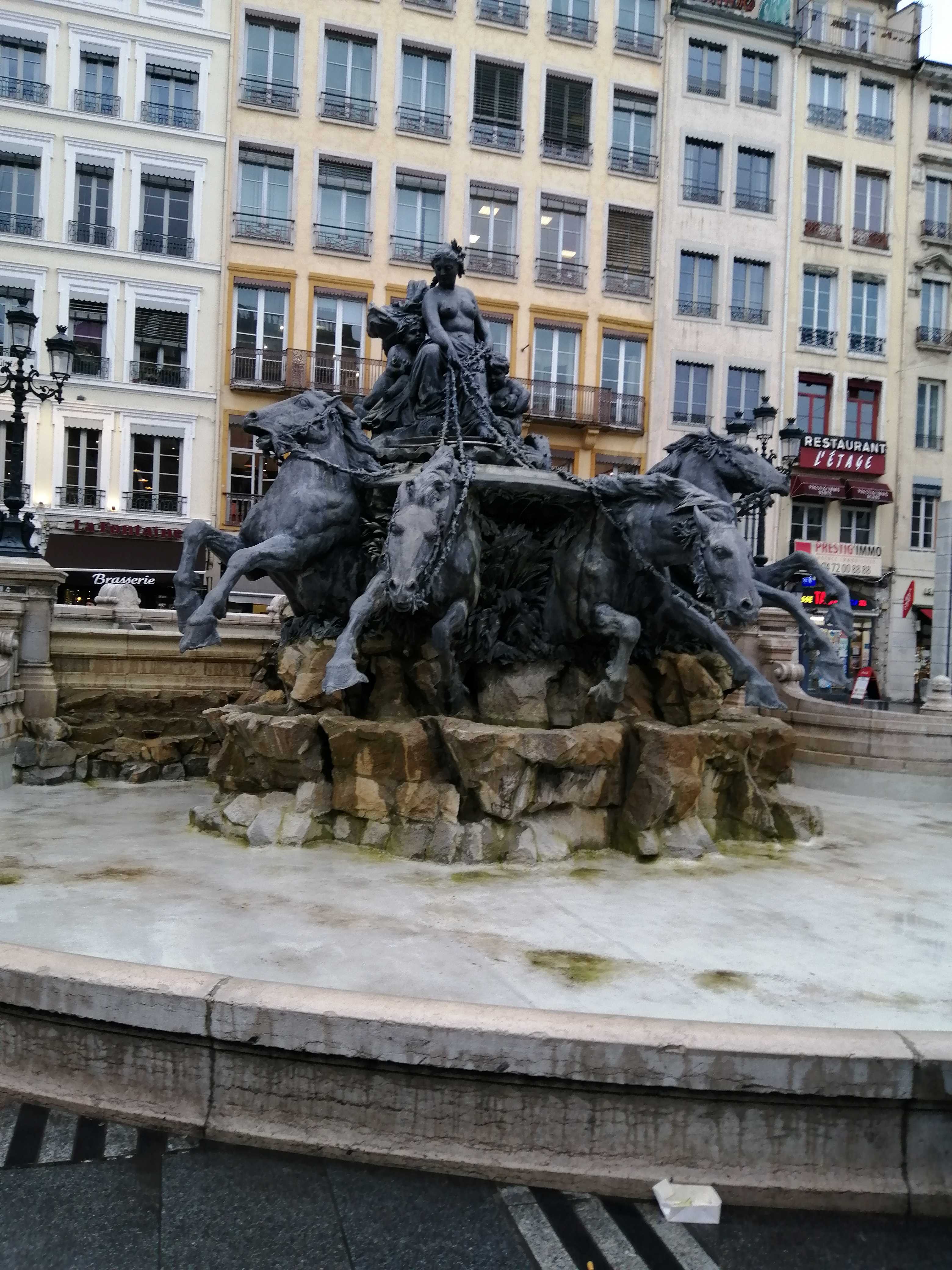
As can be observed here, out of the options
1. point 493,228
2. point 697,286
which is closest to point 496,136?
point 493,228

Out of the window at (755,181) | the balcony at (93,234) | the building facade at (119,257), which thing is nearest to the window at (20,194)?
the building facade at (119,257)

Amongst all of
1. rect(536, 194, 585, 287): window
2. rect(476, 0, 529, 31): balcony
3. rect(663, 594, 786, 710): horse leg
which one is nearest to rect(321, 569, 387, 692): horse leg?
rect(663, 594, 786, 710): horse leg

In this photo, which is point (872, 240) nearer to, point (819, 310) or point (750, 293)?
point (819, 310)

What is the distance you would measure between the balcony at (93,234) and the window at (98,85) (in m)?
2.92

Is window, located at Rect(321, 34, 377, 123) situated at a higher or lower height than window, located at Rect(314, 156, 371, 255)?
higher

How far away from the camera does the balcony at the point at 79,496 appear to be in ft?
89.8

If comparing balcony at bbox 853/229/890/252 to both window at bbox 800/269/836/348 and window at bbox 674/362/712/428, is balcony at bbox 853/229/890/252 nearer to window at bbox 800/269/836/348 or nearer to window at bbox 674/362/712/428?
window at bbox 800/269/836/348

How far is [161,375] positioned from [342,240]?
6306 mm

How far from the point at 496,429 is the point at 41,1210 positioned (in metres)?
7.39

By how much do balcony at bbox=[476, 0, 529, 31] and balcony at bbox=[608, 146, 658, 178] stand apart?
4428 millimetres

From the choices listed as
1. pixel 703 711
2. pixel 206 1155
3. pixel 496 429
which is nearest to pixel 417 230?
pixel 496 429

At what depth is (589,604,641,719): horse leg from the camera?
→ 8094 millimetres

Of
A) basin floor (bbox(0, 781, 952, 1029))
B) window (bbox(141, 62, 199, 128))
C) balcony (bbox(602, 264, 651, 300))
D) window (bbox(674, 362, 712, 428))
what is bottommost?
basin floor (bbox(0, 781, 952, 1029))

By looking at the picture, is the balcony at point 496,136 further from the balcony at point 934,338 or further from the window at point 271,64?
the balcony at point 934,338
